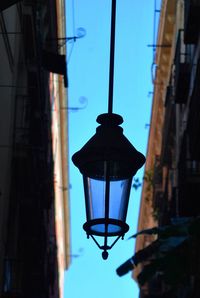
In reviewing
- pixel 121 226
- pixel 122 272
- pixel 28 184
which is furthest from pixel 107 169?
pixel 28 184

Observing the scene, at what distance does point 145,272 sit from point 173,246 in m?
0.55

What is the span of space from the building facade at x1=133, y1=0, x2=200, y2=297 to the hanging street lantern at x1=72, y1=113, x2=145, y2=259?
5154mm

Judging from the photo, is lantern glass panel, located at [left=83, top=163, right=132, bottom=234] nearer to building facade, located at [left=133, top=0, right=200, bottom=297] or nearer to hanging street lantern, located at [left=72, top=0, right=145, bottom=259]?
hanging street lantern, located at [left=72, top=0, right=145, bottom=259]

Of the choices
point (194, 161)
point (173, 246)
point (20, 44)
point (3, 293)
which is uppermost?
point (20, 44)

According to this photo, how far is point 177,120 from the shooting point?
24.3 m

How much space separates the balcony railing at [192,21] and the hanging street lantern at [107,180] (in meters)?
10.3

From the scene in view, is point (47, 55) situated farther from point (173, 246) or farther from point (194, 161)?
point (173, 246)

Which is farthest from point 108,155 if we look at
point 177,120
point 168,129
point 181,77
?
point 168,129

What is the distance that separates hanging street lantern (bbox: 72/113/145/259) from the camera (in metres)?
5.64

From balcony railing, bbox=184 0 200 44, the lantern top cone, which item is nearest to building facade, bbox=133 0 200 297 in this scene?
balcony railing, bbox=184 0 200 44

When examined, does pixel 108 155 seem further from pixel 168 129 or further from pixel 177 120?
pixel 168 129

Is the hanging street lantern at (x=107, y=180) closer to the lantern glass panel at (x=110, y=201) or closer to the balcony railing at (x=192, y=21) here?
the lantern glass panel at (x=110, y=201)

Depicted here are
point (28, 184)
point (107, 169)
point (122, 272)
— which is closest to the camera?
point (107, 169)

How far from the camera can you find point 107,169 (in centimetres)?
565
